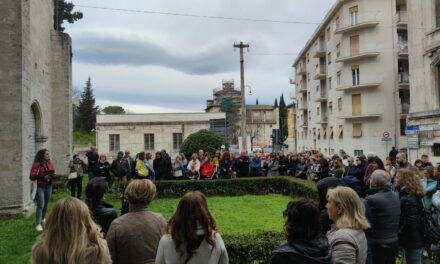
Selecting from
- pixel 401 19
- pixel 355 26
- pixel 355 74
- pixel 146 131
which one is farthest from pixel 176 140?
pixel 401 19

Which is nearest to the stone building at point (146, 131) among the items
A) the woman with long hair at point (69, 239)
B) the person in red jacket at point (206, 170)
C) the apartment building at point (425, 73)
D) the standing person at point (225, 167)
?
the apartment building at point (425, 73)

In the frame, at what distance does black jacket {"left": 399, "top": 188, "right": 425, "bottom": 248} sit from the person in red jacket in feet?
41.8

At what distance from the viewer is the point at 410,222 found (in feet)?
17.6

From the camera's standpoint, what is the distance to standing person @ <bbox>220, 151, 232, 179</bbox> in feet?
60.2

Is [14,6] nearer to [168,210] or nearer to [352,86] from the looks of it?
[168,210]

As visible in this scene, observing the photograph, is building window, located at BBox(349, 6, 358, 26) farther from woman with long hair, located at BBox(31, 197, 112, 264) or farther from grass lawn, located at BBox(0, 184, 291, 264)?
woman with long hair, located at BBox(31, 197, 112, 264)

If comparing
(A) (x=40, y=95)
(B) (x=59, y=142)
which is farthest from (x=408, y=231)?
(B) (x=59, y=142)

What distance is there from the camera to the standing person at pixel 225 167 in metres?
18.4

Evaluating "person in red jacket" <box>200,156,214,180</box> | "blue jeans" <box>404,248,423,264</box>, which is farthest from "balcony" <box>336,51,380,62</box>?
"blue jeans" <box>404,248,423,264</box>

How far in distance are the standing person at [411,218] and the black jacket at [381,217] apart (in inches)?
23.9

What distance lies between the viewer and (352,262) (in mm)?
3305

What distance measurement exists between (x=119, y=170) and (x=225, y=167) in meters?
4.93

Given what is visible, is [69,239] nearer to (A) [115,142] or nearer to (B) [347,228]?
Result: (B) [347,228]

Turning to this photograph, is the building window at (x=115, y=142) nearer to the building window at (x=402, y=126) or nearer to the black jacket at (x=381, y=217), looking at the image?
the building window at (x=402, y=126)
